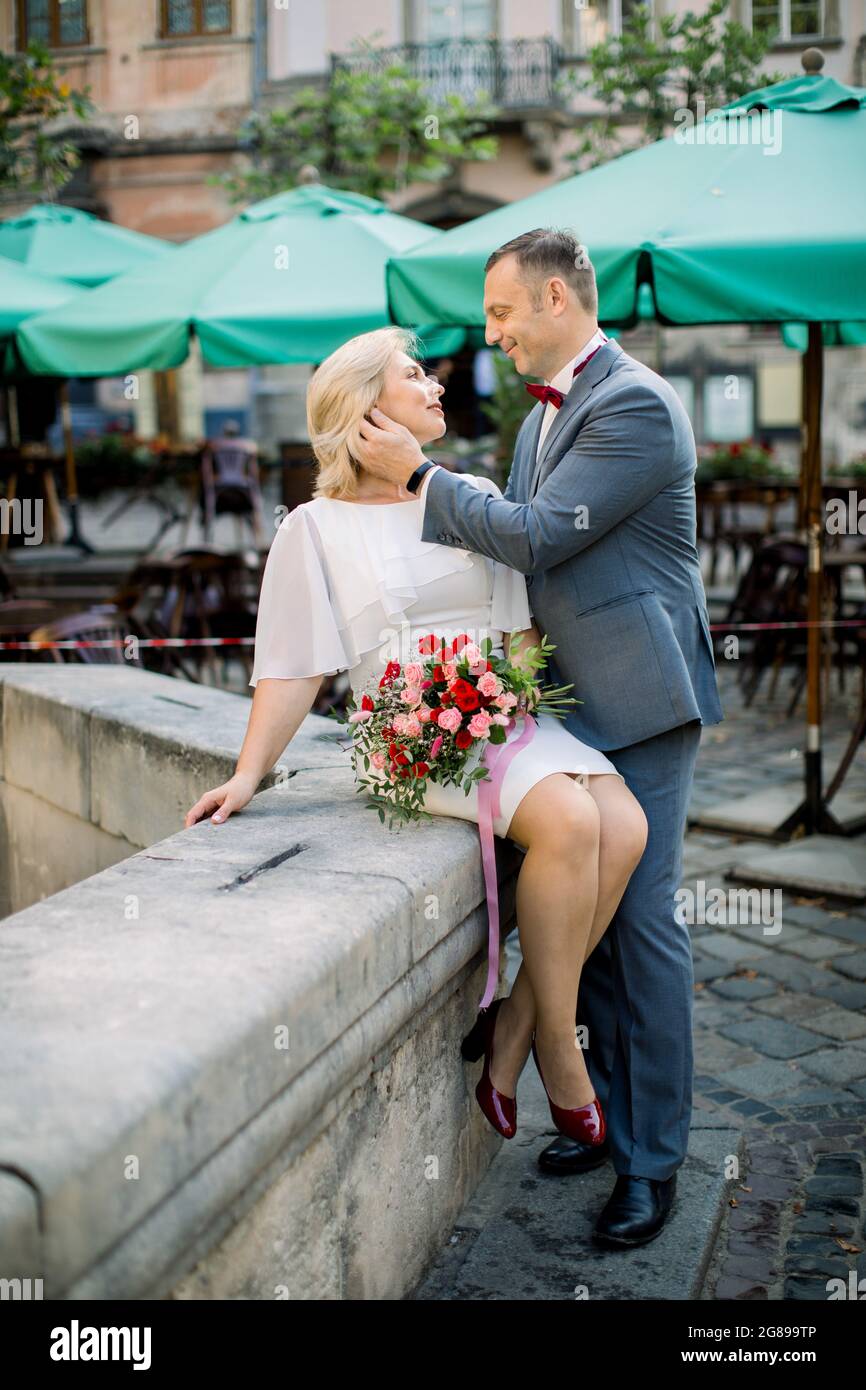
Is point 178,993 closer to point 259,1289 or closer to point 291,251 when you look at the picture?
point 259,1289

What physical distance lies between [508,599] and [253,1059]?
142 centimetres

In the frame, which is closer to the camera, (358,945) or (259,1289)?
(259,1289)

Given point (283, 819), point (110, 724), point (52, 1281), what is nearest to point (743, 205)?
point (110, 724)

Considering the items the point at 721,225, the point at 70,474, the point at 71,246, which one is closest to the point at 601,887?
the point at 721,225

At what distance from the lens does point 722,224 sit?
4.64m

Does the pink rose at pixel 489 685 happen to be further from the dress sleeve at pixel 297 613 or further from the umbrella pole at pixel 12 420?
the umbrella pole at pixel 12 420

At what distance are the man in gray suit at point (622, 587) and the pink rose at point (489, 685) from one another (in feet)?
0.84

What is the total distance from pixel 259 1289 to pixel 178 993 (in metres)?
0.46

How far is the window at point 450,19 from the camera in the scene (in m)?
22.0

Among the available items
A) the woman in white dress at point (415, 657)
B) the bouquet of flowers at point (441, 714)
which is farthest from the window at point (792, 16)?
the bouquet of flowers at point (441, 714)

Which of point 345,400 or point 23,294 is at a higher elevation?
point 23,294

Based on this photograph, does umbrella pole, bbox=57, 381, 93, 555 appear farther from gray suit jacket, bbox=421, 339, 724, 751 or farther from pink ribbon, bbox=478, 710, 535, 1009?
pink ribbon, bbox=478, 710, 535, 1009

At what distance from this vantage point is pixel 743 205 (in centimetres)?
474

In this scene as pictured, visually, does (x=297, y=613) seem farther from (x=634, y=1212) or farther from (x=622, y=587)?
(x=634, y=1212)
